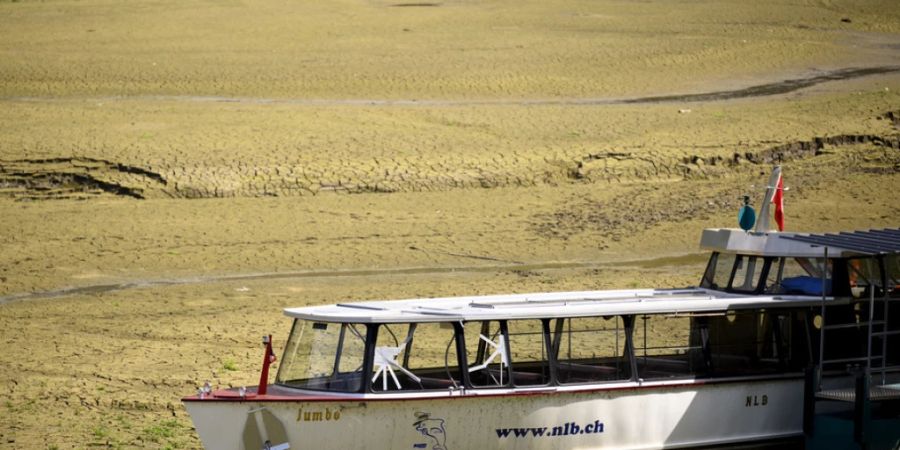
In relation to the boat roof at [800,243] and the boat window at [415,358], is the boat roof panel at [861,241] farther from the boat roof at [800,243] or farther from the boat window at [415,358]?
the boat window at [415,358]

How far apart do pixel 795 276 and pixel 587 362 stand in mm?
2078

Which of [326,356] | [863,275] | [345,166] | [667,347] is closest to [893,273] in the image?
[863,275]

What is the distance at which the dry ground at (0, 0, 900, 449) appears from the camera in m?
15.2

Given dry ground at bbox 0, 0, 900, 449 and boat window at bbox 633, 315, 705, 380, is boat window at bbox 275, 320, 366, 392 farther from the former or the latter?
boat window at bbox 633, 315, 705, 380

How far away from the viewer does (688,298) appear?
1156 centimetres

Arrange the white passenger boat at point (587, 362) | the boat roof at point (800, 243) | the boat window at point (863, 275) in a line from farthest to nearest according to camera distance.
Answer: the boat window at point (863, 275), the boat roof at point (800, 243), the white passenger boat at point (587, 362)

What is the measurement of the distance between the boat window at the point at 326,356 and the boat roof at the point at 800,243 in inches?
138

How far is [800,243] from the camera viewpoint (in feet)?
38.4

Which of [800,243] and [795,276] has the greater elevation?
[800,243]

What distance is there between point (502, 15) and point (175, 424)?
63.4ft

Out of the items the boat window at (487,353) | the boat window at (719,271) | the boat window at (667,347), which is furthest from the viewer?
the boat window at (719,271)

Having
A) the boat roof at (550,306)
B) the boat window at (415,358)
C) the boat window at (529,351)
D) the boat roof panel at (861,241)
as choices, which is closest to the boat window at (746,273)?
the boat roof at (550,306)

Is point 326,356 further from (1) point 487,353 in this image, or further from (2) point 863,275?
(2) point 863,275

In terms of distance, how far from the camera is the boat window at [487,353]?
10.7 meters
